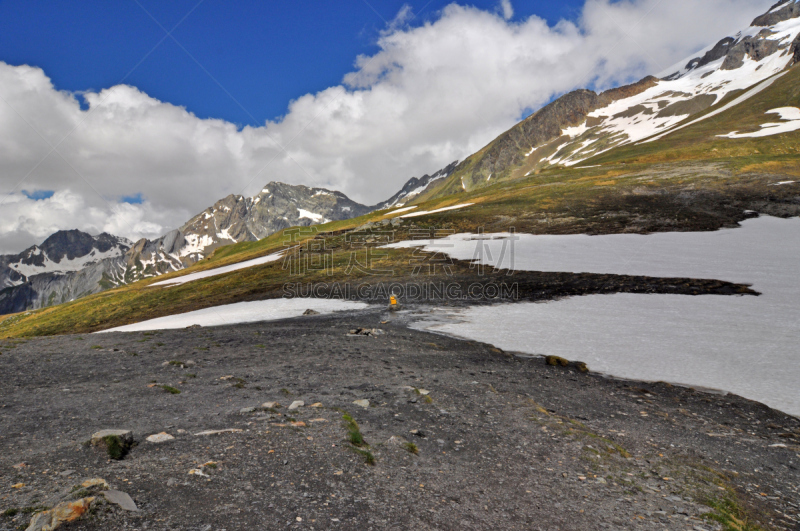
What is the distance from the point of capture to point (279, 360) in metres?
17.0

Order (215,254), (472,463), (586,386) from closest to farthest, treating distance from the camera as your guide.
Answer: (472,463), (586,386), (215,254)

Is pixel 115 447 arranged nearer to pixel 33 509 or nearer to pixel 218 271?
pixel 33 509

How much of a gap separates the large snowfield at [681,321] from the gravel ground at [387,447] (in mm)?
2062

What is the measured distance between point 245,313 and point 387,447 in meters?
25.3

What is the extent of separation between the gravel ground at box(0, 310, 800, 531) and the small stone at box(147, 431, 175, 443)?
0.13 m

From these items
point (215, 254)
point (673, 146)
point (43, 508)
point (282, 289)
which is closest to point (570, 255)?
point (282, 289)

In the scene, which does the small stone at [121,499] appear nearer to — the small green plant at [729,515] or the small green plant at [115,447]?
the small green plant at [115,447]

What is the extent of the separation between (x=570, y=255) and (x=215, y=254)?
12203 centimetres

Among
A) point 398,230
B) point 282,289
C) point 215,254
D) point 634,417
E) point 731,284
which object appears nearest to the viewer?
point 634,417

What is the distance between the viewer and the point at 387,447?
8781 millimetres

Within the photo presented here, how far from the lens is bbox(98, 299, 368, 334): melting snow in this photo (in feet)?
94.1

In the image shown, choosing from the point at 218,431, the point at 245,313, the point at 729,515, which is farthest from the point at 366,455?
the point at 245,313

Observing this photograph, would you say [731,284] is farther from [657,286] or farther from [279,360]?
[279,360]

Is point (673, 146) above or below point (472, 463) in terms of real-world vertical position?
above
